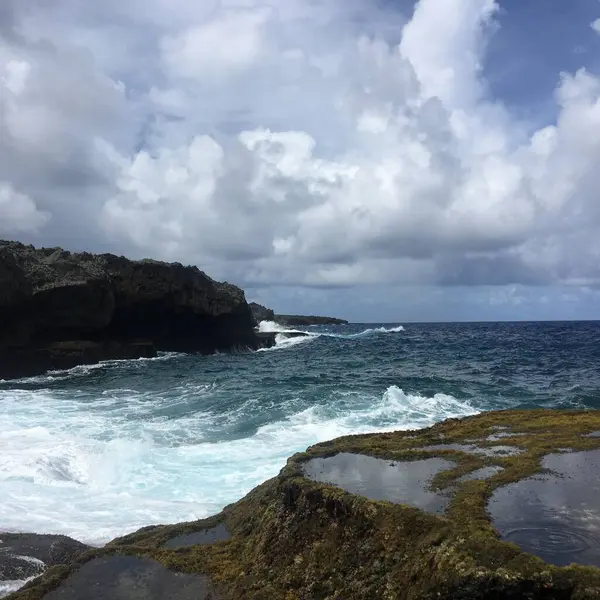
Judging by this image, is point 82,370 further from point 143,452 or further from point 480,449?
point 480,449

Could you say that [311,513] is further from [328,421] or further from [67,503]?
[328,421]

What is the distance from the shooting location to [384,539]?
17.3ft

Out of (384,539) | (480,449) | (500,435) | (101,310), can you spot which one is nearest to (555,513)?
(384,539)

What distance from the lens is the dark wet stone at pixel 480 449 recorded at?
8614mm

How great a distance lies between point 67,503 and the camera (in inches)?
440

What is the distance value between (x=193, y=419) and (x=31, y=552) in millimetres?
11993

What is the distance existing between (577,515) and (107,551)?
518 cm

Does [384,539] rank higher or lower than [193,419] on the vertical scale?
higher

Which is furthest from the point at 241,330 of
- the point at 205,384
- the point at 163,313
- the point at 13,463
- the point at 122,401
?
the point at 13,463

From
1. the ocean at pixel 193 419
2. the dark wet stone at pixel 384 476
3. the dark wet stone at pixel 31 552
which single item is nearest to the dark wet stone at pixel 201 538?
the dark wet stone at pixel 384 476

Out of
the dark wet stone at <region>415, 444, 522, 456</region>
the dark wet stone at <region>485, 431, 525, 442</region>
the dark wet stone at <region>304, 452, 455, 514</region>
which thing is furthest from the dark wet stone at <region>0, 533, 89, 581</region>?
the dark wet stone at <region>485, 431, 525, 442</region>

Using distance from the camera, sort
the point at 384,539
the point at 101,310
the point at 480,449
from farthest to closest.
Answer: the point at 101,310 → the point at 480,449 → the point at 384,539

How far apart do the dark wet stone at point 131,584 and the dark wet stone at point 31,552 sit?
5.55 ft

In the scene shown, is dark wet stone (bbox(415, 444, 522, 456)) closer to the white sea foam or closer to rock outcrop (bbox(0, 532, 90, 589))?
the white sea foam
